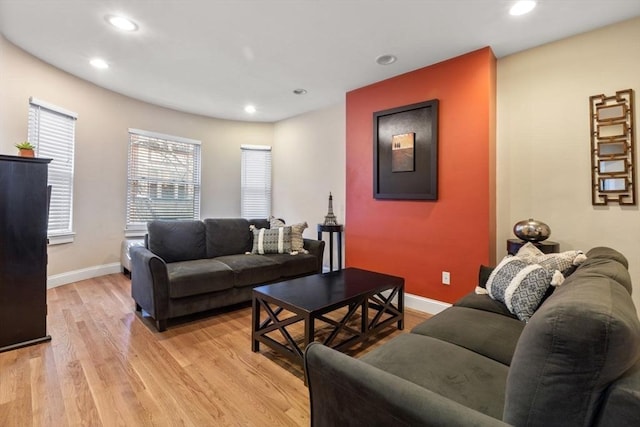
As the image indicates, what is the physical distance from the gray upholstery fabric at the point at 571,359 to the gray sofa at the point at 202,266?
2608 millimetres

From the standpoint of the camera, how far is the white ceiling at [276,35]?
2.27 m

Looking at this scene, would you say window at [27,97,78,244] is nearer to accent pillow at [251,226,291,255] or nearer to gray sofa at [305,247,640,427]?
accent pillow at [251,226,291,255]

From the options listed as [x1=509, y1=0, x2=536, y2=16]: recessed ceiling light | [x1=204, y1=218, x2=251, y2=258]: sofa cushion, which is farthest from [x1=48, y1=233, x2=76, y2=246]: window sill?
[x1=509, y1=0, x2=536, y2=16]: recessed ceiling light

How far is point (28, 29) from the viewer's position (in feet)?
8.86

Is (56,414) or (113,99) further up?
(113,99)

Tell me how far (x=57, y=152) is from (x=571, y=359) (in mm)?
4940

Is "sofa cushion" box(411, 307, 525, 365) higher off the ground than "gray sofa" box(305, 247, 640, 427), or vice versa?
"gray sofa" box(305, 247, 640, 427)

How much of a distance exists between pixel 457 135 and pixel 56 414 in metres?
3.61

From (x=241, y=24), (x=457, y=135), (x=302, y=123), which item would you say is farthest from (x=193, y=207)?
(x=457, y=135)

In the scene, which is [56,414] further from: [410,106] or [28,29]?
[410,106]

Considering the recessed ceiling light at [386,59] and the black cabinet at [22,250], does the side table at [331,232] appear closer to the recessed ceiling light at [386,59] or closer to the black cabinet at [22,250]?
the recessed ceiling light at [386,59]

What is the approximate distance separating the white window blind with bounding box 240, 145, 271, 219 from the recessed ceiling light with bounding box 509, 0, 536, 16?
4126 millimetres

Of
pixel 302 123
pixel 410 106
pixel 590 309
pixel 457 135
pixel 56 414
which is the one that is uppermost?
pixel 302 123

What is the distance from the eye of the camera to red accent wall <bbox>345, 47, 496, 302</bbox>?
9.26 ft
